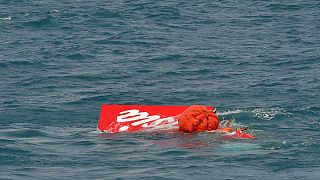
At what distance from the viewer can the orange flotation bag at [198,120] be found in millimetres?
24406

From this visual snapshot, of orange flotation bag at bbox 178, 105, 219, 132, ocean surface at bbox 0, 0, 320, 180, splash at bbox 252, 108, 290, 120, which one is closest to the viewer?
ocean surface at bbox 0, 0, 320, 180

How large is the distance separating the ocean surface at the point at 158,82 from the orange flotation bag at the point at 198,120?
0.29 m

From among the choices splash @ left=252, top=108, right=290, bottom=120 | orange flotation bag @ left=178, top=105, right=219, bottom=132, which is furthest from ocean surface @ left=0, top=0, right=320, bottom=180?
orange flotation bag @ left=178, top=105, right=219, bottom=132

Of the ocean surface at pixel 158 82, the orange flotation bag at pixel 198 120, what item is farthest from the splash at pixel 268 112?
the orange flotation bag at pixel 198 120

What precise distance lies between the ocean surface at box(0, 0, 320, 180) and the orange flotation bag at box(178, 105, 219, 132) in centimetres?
29

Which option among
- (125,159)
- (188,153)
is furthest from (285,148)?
(125,159)

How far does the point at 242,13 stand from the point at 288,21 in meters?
2.87

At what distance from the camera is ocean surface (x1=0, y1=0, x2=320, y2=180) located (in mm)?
21484

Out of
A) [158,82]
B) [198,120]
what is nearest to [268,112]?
[198,120]

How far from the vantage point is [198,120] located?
2438 cm

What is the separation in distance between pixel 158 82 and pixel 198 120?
7.37 meters

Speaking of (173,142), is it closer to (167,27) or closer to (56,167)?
(56,167)

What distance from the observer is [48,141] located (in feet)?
79.8

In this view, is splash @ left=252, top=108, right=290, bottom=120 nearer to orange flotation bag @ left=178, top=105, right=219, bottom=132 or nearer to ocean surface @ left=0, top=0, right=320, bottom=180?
ocean surface @ left=0, top=0, right=320, bottom=180
